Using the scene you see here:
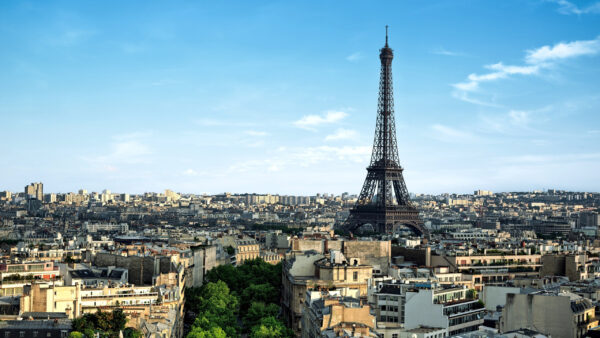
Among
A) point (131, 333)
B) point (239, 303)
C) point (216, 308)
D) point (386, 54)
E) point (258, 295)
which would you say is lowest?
point (239, 303)

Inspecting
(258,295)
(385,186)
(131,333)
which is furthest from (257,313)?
(385,186)

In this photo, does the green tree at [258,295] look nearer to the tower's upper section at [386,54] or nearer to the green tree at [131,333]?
the green tree at [131,333]

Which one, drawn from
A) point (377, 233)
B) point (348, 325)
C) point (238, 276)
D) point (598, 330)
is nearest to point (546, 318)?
point (598, 330)

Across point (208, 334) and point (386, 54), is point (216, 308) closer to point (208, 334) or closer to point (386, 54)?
point (208, 334)

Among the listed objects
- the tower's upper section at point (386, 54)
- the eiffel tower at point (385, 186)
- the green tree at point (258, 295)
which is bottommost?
the green tree at point (258, 295)

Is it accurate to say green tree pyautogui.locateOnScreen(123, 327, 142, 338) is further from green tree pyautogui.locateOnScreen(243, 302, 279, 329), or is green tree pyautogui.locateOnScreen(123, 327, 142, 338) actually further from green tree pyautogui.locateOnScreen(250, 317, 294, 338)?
green tree pyautogui.locateOnScreen(243, 302, 279, 329)

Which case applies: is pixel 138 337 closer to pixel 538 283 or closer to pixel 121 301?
pixel 121 301

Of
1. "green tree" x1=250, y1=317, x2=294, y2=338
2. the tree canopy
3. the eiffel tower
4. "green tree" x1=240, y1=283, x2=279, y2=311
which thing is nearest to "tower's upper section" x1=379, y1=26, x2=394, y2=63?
the eiffel tower

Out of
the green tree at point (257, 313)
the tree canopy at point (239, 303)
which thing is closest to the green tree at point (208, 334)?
the tree canopy at point (239, 303)
